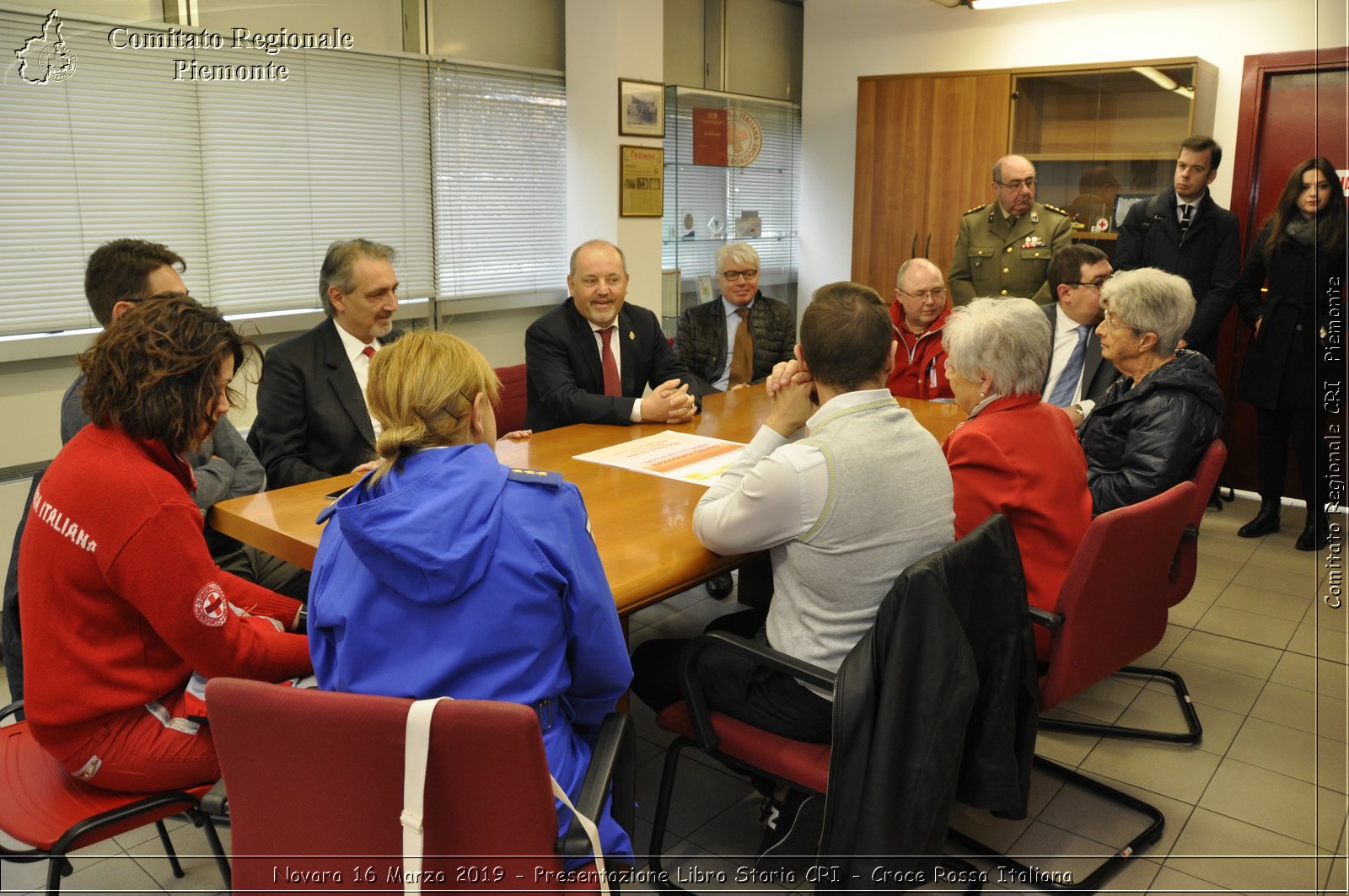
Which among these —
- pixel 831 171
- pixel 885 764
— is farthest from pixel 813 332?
pixel 831 171

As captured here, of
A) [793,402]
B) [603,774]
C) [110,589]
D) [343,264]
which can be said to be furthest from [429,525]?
[343,264]

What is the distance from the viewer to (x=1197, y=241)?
17.1 feet

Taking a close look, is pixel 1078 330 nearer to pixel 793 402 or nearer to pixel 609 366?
pixel 609 366

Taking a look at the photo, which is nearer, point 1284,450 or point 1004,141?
point 1284,450

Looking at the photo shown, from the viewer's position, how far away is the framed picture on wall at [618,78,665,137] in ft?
18.4

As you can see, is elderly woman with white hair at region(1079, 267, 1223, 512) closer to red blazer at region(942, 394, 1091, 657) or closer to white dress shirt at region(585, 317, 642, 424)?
red blazer at region(942, 394, 1091, 657)

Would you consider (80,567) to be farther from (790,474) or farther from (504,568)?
(790,474)

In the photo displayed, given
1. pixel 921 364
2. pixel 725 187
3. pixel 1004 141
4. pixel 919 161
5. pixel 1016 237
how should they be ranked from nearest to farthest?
pixel 921 364, pixel 1016 237, pixel 1004 141, pixel 919 161, pixel 725 187

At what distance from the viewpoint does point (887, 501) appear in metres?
2.02

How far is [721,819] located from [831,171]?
5.36m

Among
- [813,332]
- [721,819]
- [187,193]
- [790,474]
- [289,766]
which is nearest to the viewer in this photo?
[289,766]

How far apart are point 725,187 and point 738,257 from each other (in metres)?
2.11

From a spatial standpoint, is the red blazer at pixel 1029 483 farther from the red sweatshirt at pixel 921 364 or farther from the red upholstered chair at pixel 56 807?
the red upholstered chair at pixel 56 807

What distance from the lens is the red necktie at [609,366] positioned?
3914 millimetres
